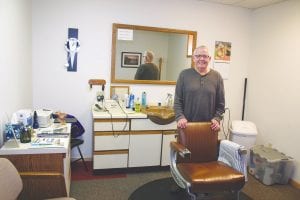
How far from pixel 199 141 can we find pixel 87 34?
79.0 inches

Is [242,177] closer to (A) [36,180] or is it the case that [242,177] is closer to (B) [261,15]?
(A) [36,180]

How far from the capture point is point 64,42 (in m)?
3.22

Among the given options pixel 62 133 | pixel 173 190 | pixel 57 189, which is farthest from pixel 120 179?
pixel 57 189

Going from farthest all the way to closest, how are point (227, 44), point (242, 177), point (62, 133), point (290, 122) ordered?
point (227, 44) → point (290, 122) → point (62, 133) → point (242, 177)

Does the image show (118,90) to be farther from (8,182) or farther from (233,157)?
(8,182)

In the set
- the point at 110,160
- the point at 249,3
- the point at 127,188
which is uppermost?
the point at 249,3

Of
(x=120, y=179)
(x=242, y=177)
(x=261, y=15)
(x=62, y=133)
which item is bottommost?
(x=120, y=179)

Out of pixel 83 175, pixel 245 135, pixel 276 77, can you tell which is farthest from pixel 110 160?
pixel 276 77

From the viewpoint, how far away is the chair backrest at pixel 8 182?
142 centimetres

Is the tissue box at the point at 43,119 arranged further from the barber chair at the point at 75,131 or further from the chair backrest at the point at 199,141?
the chair backrest at the point at 199,141

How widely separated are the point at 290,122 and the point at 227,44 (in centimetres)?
147

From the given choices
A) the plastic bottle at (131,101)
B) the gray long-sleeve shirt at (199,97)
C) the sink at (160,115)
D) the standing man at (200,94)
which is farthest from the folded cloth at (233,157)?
the plastic bottle at (131,101)

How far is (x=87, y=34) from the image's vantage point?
329 cm

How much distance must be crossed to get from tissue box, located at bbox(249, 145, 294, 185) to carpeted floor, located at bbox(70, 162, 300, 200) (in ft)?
0.26
